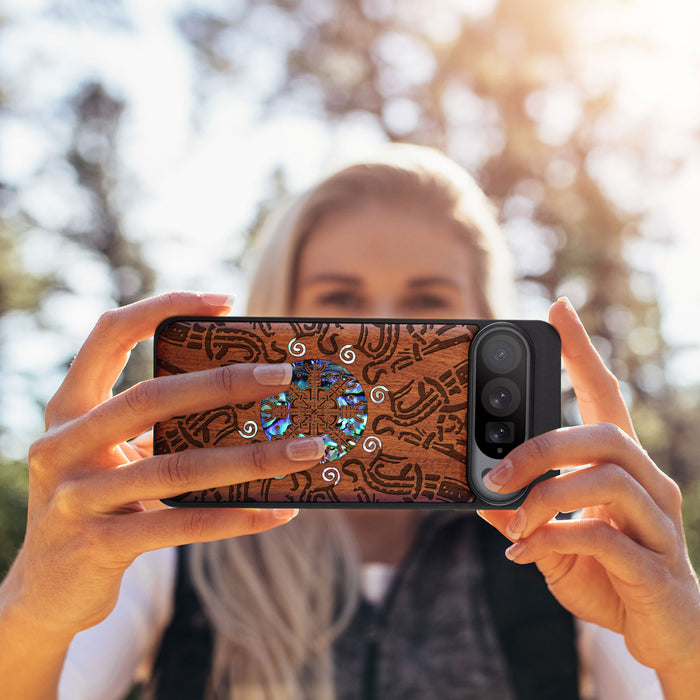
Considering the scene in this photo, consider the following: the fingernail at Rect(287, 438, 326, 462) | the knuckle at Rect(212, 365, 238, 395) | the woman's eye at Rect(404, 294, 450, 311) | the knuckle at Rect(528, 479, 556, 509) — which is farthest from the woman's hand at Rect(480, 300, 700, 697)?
the woman's eye at Rect(404, 294, 450, 311)

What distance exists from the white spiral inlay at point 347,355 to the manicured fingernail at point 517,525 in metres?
0.50

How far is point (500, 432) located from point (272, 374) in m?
0.55

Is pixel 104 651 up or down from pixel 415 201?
down

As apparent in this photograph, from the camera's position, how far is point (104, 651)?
1884 millimetres

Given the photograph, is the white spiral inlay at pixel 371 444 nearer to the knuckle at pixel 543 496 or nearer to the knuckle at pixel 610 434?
the knuckle at pixel 543 496

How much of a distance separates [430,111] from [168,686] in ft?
26.6

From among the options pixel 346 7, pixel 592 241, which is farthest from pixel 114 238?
pixel 592 241

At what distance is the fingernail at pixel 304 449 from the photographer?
3.98 feet

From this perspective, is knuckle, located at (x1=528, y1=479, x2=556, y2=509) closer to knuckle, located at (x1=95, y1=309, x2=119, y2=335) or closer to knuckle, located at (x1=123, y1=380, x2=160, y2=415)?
knuckle, located at (x1=123, y1=380, x2=160, y2=415)

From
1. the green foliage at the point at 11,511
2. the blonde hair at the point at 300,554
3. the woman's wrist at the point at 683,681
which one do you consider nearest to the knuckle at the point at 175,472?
the woman's wrist at the point at 683,681

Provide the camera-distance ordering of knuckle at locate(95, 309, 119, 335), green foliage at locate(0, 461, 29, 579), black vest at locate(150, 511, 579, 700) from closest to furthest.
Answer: knuckle at locate(95, 309, 119, 335), black vest at locate(150, 511, 579, 700), green foliage at locate(0, 461, 29, 579)

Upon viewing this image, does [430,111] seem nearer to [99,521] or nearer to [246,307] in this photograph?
[246,307]

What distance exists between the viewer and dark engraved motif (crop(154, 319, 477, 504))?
1377mm

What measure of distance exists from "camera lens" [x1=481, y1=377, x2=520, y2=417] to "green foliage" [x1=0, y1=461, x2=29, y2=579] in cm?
675
